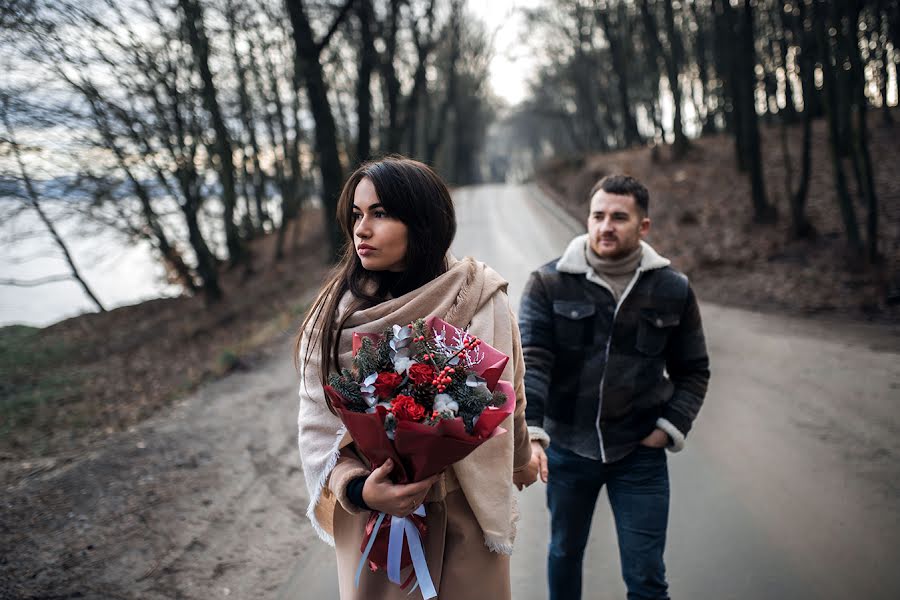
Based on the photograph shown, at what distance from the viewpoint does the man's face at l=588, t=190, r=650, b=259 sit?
2500mm

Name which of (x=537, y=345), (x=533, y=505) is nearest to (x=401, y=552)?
(x=537, y=345)

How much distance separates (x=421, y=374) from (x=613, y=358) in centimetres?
134

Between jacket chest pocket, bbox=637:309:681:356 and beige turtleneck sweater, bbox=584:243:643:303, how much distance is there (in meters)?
0.16

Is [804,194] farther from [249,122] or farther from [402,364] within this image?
[249,122]

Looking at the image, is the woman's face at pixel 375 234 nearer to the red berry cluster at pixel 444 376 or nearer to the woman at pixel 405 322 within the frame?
the woman at pixel 405 322

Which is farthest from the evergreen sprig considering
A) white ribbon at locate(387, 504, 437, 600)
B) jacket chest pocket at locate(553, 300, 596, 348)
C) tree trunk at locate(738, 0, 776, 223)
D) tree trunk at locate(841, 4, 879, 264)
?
tree trunk at locate(738, 0, 776, 223)

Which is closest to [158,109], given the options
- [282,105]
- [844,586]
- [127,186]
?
[127,186]

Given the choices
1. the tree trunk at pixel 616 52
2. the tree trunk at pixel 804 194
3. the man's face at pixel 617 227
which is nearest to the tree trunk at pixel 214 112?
the man's face at pixel 617 227

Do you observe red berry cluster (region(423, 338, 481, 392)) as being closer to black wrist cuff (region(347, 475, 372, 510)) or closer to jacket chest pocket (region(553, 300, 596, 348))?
black wrist cuff (region(347, 475, 372, 510))

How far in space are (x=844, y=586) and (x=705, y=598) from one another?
2.42 feet

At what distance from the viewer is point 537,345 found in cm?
249

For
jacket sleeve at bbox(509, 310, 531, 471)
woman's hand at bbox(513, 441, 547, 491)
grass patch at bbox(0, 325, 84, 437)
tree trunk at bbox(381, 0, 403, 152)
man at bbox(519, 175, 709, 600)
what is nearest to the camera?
jacket sleeve at bbox(509, 310, 531, 471)

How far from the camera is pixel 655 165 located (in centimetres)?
1853

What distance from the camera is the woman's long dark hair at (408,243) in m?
1.72
